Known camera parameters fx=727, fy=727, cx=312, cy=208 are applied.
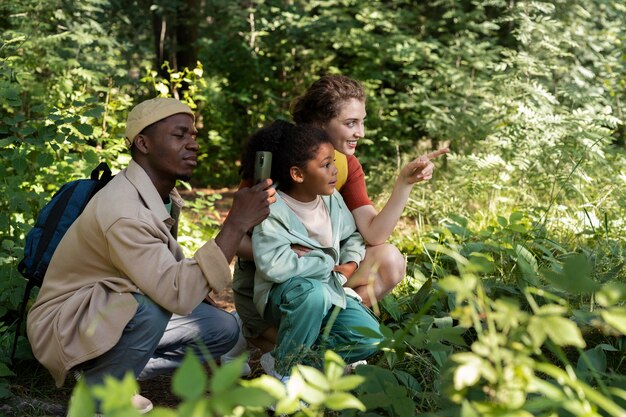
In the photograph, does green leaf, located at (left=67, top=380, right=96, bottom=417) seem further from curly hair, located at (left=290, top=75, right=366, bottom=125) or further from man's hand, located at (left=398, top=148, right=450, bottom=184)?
curly hair, located at (left=290, top=75, right=366, bottom=125)

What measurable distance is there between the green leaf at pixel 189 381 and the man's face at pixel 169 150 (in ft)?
5.73

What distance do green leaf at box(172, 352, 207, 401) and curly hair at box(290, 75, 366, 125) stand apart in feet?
7.97

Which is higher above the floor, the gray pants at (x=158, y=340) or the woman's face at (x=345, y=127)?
the woman's face at (x=345, y=127)

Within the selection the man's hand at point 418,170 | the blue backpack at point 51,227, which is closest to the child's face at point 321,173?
the man's hand at point 418,170

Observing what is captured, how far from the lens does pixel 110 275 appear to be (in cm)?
264

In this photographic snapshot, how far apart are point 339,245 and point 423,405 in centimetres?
103

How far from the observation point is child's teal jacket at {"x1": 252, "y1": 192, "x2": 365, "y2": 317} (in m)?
2.91

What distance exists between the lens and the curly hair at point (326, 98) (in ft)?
11.3

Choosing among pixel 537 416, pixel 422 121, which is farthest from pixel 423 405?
pixel 422 121

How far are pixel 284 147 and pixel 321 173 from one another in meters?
0.20

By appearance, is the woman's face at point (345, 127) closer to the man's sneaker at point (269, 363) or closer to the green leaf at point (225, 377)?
the man's sneaker at point (269, 363)

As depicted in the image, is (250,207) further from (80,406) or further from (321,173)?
(80,406)

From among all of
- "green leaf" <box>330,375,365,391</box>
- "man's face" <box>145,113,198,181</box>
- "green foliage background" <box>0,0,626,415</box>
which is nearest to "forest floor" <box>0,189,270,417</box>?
"green foliage background" <box>0,0,626,415</box>

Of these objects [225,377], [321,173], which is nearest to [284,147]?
[321,173]
